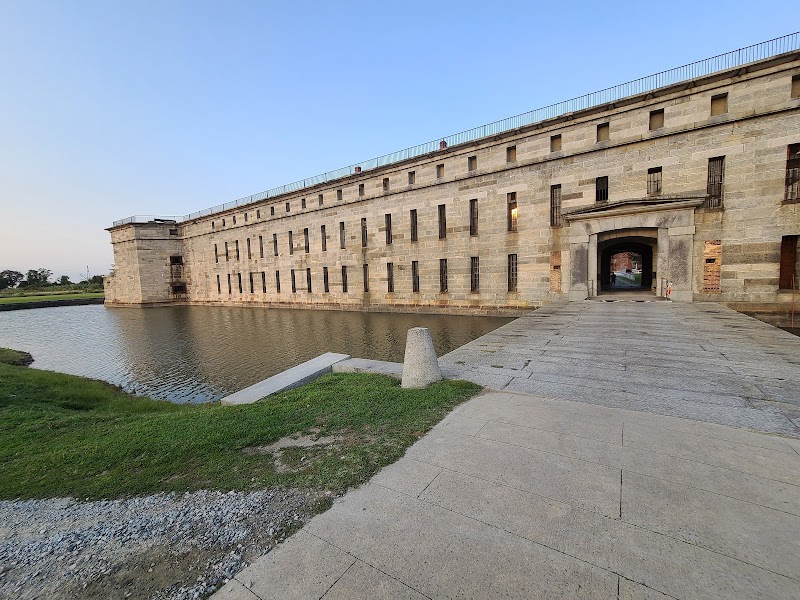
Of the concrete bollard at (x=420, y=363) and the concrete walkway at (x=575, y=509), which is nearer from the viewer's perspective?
the concrete walkway at (x=575, y=509)

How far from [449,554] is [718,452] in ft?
10.4

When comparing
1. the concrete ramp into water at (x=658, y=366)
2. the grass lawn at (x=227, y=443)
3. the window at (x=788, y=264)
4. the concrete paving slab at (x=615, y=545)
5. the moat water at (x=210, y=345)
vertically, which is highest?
the window at (x=788, y=264)

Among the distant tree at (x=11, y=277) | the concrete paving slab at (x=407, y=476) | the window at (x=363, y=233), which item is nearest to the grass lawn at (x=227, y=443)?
the concrete paving slab at (x=407, y=476)

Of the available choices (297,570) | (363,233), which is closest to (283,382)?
(297,570)

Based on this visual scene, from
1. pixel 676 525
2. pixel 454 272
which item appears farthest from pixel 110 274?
pixel 676 525

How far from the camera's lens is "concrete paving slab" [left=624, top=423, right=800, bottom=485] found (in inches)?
126

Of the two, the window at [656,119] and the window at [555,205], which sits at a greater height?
the window at [656,119]

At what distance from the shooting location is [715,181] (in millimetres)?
16578

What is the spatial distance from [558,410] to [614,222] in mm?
17418

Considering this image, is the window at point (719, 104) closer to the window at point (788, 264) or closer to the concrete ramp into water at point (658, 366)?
the window at point (788, 264)

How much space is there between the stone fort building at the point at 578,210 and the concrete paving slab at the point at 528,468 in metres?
18.2

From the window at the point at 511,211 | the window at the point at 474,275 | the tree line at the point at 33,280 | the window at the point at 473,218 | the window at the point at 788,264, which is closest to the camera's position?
the window at the point at 788,264

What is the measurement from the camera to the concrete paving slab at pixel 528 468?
2.93 metres

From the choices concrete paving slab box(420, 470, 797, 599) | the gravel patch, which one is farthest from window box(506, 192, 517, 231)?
the gravel patch
